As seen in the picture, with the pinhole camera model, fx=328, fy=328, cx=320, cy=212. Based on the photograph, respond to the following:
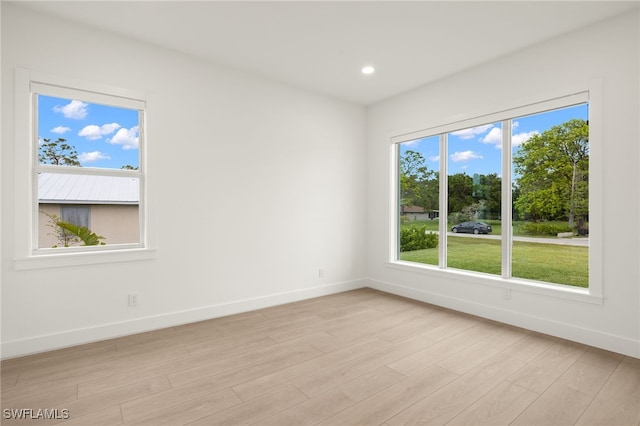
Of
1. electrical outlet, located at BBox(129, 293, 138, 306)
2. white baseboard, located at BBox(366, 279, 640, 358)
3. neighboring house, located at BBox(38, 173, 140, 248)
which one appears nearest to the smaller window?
neighboring house, located at BBox(38, 173, 140, 248)

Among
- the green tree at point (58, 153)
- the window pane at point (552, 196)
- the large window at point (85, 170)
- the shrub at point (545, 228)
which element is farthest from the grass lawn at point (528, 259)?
the green tree at point (58, 153)

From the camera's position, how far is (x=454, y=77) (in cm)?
399

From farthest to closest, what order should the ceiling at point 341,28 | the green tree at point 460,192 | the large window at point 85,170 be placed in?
the green tree at point 460,192 < the large window at point 85,170 < the ceiling at point 341,28

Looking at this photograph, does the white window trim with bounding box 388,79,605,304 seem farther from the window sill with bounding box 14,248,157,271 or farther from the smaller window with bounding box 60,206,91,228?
the smaller window with bounding box 60,206,91,228

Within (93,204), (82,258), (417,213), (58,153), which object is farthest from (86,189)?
(417,213)

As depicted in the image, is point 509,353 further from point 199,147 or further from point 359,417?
point 199,147

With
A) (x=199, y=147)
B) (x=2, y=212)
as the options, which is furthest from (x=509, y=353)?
(x=2, y=212)

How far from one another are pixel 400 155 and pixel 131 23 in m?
3.59

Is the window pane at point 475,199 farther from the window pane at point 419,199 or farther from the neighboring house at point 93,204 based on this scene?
the neighboring house at point 93,204

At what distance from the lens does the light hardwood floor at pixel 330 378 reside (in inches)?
77.0

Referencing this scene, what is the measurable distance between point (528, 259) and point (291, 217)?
2.79 m

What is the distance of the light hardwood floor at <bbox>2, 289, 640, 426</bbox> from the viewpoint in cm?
196

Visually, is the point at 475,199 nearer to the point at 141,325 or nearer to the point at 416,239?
the point at 416,239

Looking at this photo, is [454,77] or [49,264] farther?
[454,77]
